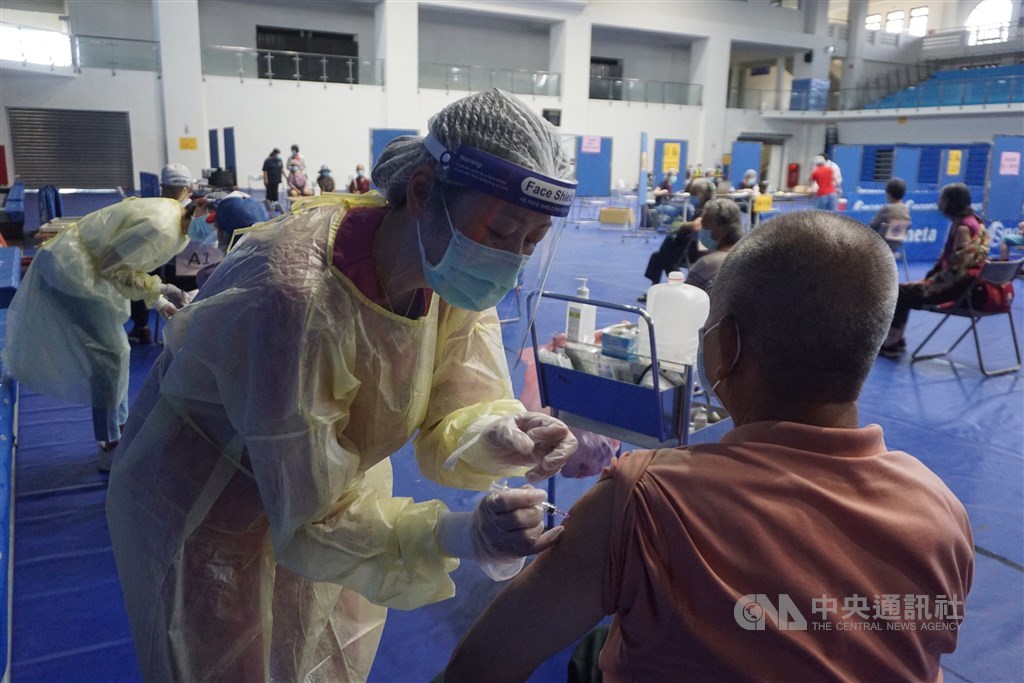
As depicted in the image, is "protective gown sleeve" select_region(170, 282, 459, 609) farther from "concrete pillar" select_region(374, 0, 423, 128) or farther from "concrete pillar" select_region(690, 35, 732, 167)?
"concrete pillar" select_region(690, 35, 732, 167)

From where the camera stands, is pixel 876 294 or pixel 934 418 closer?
pixel 876 294

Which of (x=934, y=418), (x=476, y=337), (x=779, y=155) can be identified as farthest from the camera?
(x=779, y=155)

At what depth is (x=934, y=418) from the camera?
15.3 feet

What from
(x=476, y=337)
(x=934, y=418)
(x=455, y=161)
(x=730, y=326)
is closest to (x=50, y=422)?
(x=476, y=337)

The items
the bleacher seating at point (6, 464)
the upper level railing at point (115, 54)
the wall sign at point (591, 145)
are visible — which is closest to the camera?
the bleacher seating at point (6, 464)

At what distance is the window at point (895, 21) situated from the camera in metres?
29.3

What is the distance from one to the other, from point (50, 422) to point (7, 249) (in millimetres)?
1021

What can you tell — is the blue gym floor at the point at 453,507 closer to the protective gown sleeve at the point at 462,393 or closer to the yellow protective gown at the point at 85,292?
the yellow protective gown at the point at 85,292

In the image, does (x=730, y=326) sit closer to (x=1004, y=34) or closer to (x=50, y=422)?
(x=50, y=422)

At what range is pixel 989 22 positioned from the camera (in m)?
26.8

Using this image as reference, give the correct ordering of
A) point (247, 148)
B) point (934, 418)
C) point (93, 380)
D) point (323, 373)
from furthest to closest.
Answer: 1. point (247, 148)
2. point (934, 418)
3. point (93, 380)
4. point (323, 373)

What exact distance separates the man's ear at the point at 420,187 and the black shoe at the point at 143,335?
531 cm

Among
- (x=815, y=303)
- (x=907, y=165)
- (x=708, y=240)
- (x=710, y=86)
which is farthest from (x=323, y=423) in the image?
(x=710, y=86)

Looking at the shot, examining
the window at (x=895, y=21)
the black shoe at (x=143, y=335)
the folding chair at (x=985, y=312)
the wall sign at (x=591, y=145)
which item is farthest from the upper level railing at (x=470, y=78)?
the window at (x=895, y=21)
